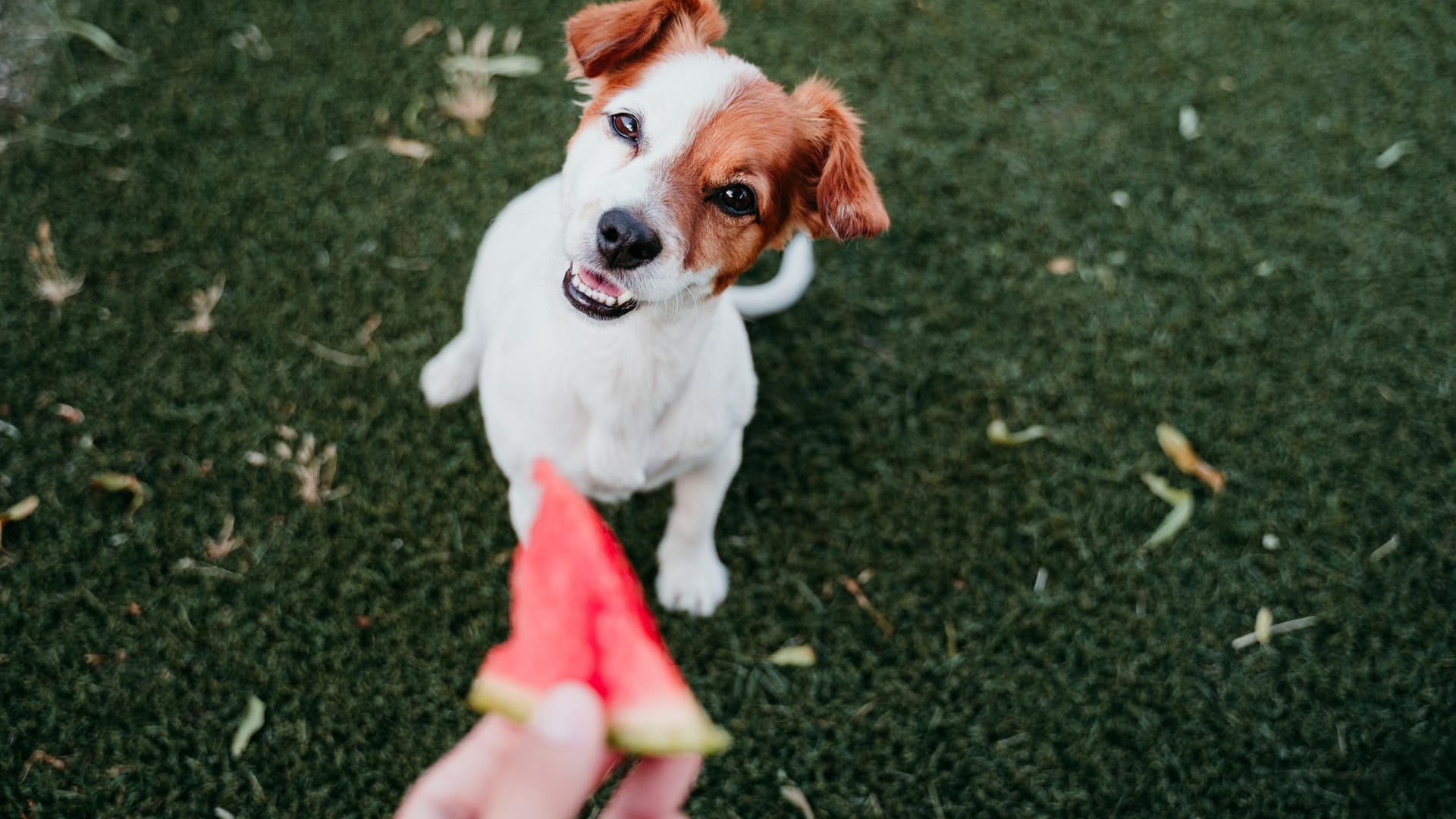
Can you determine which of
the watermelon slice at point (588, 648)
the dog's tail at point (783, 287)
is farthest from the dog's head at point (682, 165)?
the dog's tail at point (783, 287)

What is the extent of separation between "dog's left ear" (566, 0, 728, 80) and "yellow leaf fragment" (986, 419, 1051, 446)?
2.13 metres

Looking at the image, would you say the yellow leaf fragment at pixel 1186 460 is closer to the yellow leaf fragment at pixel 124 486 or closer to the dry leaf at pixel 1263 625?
the dry leaf at pixel 1263 625

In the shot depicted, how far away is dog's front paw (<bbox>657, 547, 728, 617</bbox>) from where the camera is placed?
137 inches

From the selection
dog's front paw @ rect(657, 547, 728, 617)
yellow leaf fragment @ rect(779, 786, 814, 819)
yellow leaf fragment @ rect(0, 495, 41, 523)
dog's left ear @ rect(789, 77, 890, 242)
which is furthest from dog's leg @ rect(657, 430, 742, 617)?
yellow leaf fragment @ rect(0, 495, 41, 523)

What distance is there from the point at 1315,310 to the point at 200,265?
5122 millimetres

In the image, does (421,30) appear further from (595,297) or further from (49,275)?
(595,297)

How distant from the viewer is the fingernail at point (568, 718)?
1.25 m

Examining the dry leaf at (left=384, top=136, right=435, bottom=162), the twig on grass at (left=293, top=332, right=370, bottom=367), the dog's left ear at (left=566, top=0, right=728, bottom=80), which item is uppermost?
the dog's left ear at (left=566, top=0, right=728, bottom=80)

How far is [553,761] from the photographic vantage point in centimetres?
125

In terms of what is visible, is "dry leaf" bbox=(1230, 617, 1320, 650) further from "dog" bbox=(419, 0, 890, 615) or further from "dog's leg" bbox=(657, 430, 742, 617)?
"dog" bbox=(419, 0, 890, 615)

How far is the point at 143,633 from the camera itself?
3.29 m

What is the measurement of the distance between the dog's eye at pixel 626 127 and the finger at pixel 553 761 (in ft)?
5.18

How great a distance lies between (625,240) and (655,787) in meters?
1.24

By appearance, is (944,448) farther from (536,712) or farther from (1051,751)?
(536,712)
